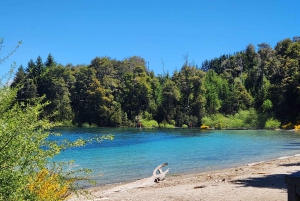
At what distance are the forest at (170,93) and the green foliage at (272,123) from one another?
180 cm

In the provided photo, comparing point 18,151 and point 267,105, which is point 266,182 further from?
point 267,105

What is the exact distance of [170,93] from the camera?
60.1 m

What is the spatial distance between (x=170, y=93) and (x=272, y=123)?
19.4m

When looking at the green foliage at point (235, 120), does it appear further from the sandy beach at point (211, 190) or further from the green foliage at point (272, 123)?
the sandy beach at point (211, 190)

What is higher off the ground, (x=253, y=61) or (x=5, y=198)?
(x=253, y=61)

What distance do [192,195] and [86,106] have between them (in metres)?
58.0

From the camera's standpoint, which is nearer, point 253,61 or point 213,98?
point 213,98

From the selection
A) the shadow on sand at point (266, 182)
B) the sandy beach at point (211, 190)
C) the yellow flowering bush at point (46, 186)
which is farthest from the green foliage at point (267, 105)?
the yellow flowering bush at point (46, 186)

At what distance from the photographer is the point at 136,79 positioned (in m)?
63.5

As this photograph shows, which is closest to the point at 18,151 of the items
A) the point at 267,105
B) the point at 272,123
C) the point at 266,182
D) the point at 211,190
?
the point at 211,190

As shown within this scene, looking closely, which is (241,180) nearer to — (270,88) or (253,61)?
(270,88)

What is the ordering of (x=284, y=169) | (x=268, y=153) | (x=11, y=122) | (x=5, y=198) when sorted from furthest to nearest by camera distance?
(x=268, y=153) → (x=284, y=169) → (x=11, y=122) → (x=5, y=198)

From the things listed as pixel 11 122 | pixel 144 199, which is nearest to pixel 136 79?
pixel 144 199

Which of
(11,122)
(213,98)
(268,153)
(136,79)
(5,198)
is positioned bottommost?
(268,153)
